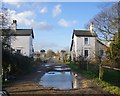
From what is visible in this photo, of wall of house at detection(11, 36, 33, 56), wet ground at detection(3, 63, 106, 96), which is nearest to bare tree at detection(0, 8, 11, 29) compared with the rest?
wet ground at detection(3, 63, 106, 96)

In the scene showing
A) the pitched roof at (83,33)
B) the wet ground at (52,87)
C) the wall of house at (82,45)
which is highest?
the pitched roof at (83,33)

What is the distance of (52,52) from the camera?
385 ft

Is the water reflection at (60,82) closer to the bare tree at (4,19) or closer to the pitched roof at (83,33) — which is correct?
the bare tree at (4,19)

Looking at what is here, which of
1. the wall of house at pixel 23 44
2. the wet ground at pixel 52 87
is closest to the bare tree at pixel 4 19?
the wet ground at pixel 52 87

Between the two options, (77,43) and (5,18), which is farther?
(77,43)

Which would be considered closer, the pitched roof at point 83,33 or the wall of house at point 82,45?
the wall of house at point 82,45

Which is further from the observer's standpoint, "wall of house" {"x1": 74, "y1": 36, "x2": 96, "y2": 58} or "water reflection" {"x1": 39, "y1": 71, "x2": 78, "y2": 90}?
"wall of house" {"x1": 74, "y1": 36, "x2": 96, "y2": 58}

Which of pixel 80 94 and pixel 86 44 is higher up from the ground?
pixel 86 44

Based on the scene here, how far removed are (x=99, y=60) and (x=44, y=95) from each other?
27.3 ft

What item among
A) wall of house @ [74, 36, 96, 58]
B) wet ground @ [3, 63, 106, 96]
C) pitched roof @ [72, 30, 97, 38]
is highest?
pitched roof @ [72, 30, 97, 38]

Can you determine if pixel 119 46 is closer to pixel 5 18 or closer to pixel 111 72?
pixel 111 72

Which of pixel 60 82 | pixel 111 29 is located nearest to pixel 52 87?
pixel 60 82

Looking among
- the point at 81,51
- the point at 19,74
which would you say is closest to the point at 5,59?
the point at 19,74

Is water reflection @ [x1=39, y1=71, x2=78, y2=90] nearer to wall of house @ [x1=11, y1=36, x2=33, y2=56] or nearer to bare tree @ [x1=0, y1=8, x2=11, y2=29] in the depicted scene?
bare tree @ [x1=0, y1=8, x2=11, y2=29]
